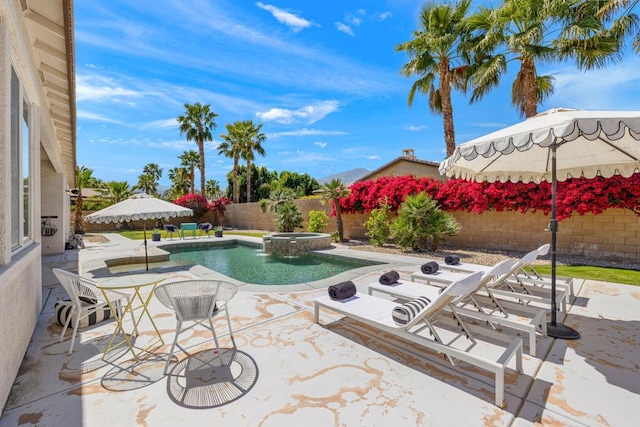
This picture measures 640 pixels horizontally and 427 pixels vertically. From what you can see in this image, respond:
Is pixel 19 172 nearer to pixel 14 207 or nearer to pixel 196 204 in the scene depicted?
pixel 14 207

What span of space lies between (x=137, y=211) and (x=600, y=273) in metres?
11.8

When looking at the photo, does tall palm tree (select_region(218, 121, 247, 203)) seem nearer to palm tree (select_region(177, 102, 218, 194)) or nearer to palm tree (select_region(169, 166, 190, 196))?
palm tree (select_region(177, 102, 218, 194))

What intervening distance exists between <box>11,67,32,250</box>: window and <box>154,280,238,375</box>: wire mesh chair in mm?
1939

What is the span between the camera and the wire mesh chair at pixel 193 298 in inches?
126

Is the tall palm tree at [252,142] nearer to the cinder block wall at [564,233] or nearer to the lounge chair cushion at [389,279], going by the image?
the cinder block wall at [564,233]

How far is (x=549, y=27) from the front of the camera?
11.6 metres

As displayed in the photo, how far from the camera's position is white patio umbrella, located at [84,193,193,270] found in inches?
281

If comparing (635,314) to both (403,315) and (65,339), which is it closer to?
(403,315)

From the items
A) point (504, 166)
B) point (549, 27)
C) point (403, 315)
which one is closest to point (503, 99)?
point (549, 27)

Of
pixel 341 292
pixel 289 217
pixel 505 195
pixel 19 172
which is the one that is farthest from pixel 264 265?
pixel 505 195

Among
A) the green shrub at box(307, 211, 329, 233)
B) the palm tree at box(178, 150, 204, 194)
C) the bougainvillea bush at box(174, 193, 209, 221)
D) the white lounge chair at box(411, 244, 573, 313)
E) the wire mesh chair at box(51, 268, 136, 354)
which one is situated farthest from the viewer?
the palm tree at box(178, 150, 204, 194)

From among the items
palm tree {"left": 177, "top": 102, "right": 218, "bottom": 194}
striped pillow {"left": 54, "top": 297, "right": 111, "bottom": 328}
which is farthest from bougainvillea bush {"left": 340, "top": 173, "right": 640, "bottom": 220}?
palm tree {"left": 177, "top": 102, "right": 218, "bottom": 194}

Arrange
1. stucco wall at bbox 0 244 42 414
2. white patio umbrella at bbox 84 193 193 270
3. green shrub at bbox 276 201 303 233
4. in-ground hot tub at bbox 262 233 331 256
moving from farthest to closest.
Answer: green shrub at bbox 276 201 303 233 < in-ground hot tub at bbox 262 233 331 256 < white patio umbrella at bbox 84 193 193 270 < stucco wall at bbox 0 244 42 414

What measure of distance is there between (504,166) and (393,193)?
8.13 metres
